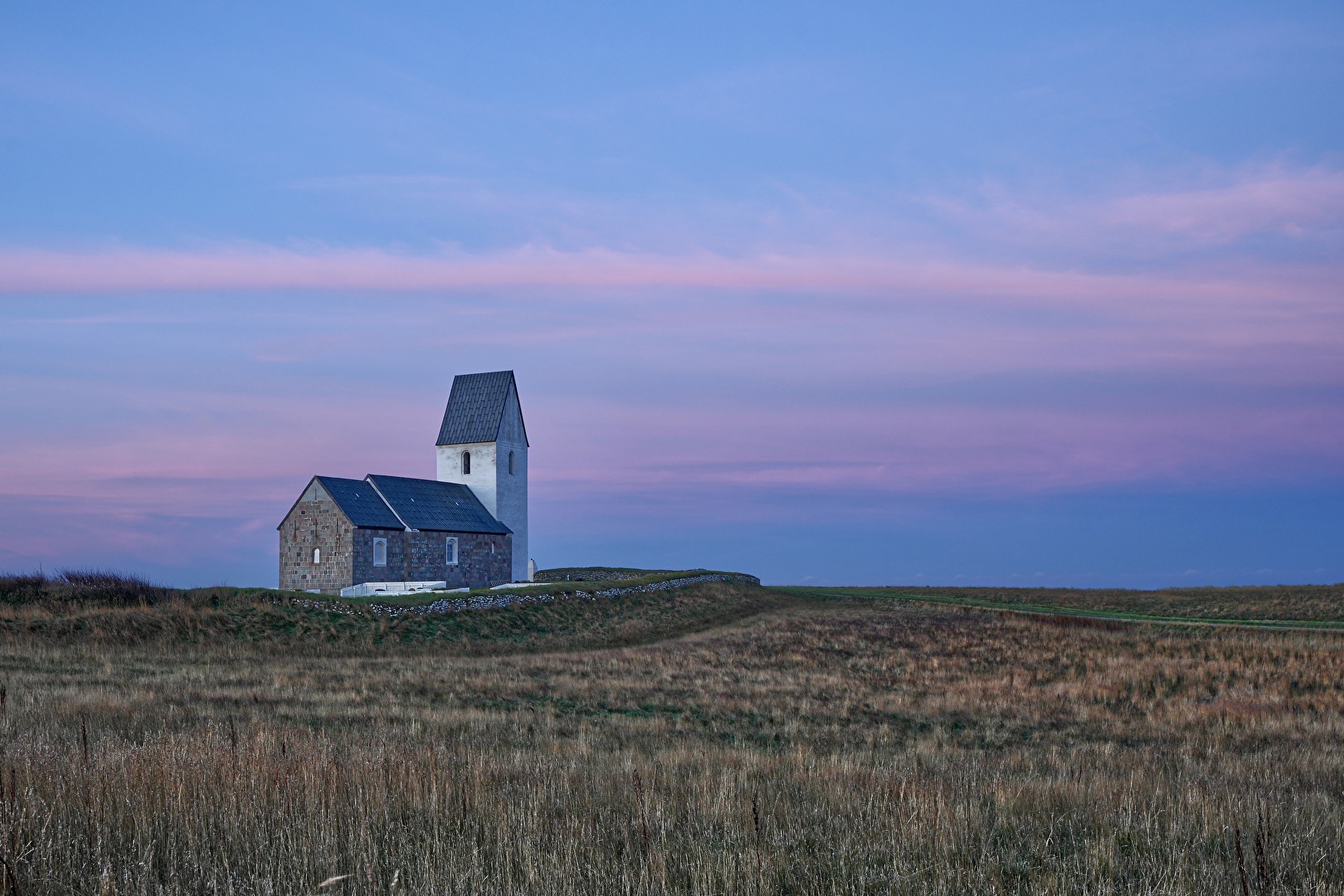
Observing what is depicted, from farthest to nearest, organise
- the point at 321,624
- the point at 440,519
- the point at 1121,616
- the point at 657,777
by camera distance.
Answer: the point at 440,519 → the point at 1121,616 → the point at 321,624 → the point at 657,777

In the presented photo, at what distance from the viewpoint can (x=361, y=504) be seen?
5219 cm

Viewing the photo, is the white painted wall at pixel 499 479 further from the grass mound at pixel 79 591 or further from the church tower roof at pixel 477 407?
the grass mound at pixel 79 591

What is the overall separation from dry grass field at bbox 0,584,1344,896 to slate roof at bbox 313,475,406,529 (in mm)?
21303

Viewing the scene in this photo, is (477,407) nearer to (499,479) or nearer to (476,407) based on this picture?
(476,407)

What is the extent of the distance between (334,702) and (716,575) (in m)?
→ 53.7

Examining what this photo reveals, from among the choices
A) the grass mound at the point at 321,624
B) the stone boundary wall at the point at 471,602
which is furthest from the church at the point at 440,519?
the grass mound at the point at 321,624

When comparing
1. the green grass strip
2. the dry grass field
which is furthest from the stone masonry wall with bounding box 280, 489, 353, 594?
the green grass strip

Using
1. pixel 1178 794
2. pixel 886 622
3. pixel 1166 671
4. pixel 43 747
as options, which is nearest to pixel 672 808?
pixel 1178 794

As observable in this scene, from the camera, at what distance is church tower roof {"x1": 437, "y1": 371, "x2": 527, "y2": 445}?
64000 millimetres

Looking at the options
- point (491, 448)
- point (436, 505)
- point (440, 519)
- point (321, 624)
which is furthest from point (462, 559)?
point (321, 624)

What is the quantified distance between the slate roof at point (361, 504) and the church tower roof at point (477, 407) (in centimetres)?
1101

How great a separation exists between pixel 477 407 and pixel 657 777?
5709cm

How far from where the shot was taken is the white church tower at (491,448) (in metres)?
63.3

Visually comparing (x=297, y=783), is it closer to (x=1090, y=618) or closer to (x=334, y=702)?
(x=334, y=702)
